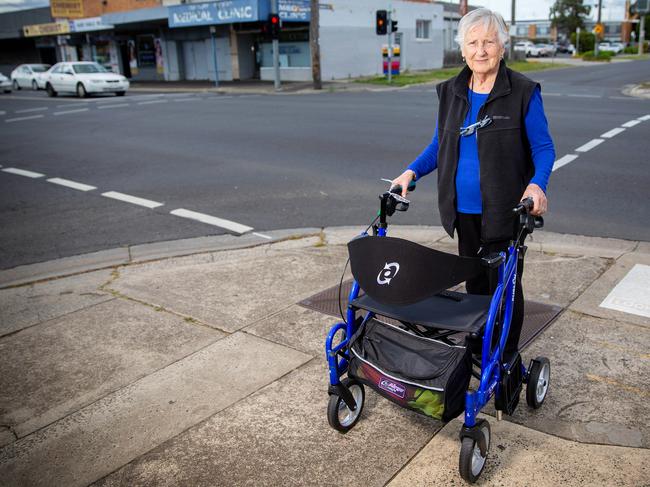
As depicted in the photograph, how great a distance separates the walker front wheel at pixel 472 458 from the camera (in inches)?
103

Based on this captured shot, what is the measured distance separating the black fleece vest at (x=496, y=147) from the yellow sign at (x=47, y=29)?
1917 inches

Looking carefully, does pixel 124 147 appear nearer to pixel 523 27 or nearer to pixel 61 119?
pixel 61 119

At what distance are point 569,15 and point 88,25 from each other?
73.8 meters

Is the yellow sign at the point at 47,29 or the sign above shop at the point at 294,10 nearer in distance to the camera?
the sign above shop at the point at 294,10

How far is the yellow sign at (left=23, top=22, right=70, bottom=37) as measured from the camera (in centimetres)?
4586

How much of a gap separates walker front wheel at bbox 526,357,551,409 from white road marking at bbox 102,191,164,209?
5778 millimetres

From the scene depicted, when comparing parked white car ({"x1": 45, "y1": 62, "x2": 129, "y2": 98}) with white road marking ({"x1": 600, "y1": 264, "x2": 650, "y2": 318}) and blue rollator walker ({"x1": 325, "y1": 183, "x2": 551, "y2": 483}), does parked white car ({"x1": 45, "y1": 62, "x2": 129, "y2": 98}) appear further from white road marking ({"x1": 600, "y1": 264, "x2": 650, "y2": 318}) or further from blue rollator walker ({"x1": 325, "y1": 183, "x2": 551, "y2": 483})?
blue rollator walker ({"x1": 325, "y1": 183, "x2": 551, "y2": 483})

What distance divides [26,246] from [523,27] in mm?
115179

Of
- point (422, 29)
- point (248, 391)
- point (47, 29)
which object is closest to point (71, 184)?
point (248, 391)

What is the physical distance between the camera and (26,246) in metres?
6.52

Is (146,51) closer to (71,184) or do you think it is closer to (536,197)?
(71,184)

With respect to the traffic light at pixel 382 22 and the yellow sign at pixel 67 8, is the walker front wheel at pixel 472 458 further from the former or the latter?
the yellow sign at pixel 67 8

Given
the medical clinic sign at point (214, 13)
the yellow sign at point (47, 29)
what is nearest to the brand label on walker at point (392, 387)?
the medical clinic sign at point (214, 13)

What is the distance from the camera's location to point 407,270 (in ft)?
8.45
